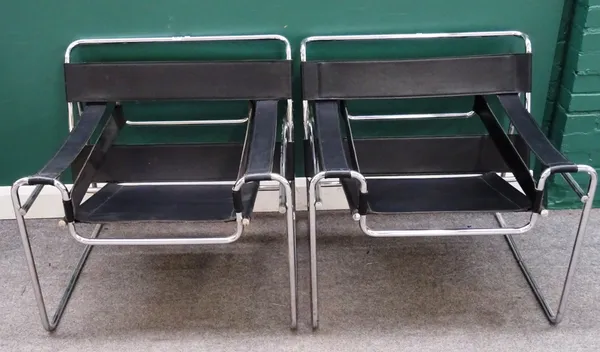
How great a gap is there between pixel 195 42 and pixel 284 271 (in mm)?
792

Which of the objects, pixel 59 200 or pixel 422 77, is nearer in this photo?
pixel 422 77

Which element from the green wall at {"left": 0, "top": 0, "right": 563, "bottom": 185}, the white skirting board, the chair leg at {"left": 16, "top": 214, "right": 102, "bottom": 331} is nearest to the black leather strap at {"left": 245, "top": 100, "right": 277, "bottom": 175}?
the green wall at {"left": 0, "top": 0, "right": 563, "bottom": 185}

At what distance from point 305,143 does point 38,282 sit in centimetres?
86

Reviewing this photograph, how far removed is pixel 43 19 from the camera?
1.82 metres

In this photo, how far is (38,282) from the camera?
1.60m

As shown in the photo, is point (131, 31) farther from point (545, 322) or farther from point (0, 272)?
point (545, 322)

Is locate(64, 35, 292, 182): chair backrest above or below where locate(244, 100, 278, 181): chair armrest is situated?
above

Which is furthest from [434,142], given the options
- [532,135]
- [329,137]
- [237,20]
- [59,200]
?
[59,200]

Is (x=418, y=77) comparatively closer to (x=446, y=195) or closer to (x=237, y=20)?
(x=446, y=195)

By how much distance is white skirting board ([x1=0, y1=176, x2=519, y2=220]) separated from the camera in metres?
2.13

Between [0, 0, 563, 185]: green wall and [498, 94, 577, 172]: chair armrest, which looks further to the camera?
[0, 0, 563, 185]: green wall

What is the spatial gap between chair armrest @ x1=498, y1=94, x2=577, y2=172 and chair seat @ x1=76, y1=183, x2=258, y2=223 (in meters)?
0.76

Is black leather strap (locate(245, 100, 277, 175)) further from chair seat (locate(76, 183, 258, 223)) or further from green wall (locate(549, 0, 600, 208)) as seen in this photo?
green wall (locate(549, 0, 600, 208))

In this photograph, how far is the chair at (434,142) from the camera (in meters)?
1.57
